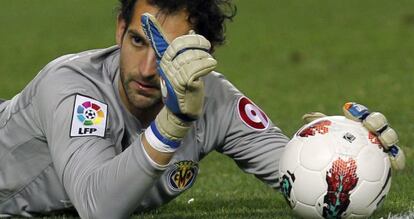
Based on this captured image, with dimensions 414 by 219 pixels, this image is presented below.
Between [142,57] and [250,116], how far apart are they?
3.57 ft

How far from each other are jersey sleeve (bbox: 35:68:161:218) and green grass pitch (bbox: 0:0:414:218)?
1083 mm

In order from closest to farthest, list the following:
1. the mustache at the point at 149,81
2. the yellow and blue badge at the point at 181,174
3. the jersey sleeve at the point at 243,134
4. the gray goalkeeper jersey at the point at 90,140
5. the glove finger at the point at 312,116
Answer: the gray goalkeeper jersey at the point at 90,140 < the mustache at the point at 149,81 < the glove finger at the point at 312,116 < the yellow and blue badge at the point at 181,174 < the jersey sleeve at the point at 243,134

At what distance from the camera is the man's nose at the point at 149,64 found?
6168mm

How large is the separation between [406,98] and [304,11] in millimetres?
9275

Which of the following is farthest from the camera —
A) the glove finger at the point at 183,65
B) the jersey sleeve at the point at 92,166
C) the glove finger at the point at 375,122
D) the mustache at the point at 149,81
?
the mustache at the point at 149,81

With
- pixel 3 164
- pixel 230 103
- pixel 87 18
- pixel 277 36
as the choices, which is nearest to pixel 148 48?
pixel 230 103

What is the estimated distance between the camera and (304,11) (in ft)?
77.6

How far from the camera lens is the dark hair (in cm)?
630

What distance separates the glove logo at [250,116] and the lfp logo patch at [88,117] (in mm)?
983

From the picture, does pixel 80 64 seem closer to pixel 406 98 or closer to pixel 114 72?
pixel 114 72

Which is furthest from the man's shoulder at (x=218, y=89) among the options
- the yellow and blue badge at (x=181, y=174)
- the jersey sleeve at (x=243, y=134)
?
the yellow and blue badge at (x=181, y=174)

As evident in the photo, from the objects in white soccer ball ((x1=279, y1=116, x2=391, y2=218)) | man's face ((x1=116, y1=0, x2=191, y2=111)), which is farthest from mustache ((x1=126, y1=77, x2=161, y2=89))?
white soccer ball ((x1=279, y1=116, x2=391, y2=218))

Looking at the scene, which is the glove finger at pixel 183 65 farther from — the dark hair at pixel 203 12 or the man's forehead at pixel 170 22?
the dark hair at pixel 203 12

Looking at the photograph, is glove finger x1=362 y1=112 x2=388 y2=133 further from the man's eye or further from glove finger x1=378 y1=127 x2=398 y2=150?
the man's eye
